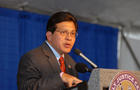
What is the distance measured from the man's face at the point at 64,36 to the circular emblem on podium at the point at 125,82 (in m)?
0.50

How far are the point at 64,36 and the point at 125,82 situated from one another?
579 mm

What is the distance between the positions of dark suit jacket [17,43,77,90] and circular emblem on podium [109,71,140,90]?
28 cm

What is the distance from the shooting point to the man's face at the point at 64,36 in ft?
5.72

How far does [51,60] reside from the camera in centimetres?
173

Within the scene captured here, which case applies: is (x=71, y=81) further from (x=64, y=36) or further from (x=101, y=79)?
(x=64, y=36)

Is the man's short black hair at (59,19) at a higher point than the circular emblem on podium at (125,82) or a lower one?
higher

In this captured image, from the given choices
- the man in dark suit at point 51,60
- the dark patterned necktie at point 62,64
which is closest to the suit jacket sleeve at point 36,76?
the man in dark suit at point 51,60

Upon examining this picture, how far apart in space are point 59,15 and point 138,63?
9.23 ft

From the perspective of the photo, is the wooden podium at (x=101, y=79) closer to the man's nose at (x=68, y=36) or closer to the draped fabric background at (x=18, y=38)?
the man's nose at (x=68, y=36)

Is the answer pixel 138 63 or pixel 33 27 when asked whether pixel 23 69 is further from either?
pixel 138 63

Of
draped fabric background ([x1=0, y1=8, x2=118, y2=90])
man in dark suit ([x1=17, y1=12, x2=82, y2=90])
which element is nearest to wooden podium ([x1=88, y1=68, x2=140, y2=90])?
man in dark suit ([x1=17, y1=12, x2=82, y2=90])

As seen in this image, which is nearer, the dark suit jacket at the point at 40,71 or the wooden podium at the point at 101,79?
the wooden podium at the point at 101,79

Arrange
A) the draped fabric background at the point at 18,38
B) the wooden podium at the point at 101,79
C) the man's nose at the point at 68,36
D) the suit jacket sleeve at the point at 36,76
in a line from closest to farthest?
the wooden podium at the point at 101,79
the suit jacket sleeve at the point at 36,76
the man's nose at the point at 68,36
the draped fabric background at the point at 18,38

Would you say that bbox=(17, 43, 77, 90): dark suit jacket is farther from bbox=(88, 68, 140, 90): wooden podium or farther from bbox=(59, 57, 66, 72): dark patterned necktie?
bbox=(88, 68, 140, 90): wooden podium
